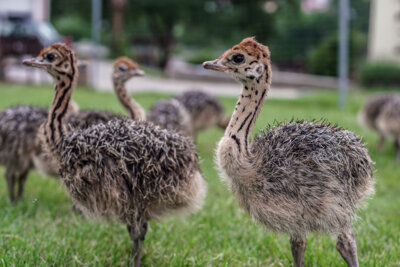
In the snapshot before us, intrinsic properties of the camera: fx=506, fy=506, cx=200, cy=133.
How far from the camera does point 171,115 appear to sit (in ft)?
24.7

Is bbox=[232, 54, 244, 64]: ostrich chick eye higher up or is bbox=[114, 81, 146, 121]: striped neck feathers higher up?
bbox=[232, 54, 244, 64]: ostrich chick eye

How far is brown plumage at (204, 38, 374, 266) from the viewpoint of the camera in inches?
131

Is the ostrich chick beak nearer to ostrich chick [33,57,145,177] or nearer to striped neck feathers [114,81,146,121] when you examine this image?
ostrich chick [33,57,145,177]

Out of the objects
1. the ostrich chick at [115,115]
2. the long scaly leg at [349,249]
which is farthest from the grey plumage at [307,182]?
the ostrich chick at [115,115]

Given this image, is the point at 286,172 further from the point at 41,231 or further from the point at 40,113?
the point at 40,113

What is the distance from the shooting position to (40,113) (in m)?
5.73

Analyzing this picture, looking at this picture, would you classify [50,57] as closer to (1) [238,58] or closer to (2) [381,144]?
(1) [238,58]

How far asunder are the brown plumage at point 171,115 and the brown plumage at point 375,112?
11.3ft

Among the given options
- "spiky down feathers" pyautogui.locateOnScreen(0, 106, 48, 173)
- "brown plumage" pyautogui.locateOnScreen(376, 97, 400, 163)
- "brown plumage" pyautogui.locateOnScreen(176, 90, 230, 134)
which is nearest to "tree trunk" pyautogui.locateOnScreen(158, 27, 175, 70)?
"brown plumage" pyautogui.locateOnScreen(176, 90, 230, 134)

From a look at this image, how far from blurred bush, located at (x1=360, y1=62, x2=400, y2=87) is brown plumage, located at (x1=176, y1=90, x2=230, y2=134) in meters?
12.9

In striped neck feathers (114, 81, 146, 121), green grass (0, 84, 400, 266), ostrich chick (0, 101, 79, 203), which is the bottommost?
green grass (0, 84, 400, 266)

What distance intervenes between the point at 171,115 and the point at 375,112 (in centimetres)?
397

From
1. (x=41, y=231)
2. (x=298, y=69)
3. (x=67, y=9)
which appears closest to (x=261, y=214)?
(x=41, y=231)

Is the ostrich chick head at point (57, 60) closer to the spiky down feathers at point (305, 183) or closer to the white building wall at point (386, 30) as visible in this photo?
the spiky down feathers at point (305, 183)
